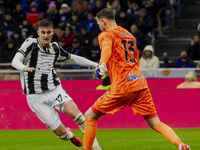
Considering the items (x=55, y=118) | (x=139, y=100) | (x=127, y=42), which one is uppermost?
(x=127, y=42)

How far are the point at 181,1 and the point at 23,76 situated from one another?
12.2 m

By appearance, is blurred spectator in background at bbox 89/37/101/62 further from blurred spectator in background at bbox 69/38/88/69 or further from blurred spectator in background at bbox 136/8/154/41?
blurred spectator in background at bbox 136/8/154/41

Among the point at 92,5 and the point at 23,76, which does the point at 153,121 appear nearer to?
the point at 23,76

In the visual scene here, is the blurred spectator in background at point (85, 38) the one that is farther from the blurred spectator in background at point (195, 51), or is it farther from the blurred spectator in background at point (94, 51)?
the blurred spectator in background at point (195, 51)

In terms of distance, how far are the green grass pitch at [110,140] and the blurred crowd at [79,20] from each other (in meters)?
4.07

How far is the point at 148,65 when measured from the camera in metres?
13.0

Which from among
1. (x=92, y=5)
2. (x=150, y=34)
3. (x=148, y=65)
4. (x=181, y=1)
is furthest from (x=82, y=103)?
(x=181, y=1)

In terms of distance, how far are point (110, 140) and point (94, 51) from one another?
20.3 ft

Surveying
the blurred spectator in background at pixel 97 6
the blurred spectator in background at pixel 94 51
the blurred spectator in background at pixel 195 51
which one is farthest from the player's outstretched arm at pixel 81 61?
the blurred spectator in background at pixel 97 6

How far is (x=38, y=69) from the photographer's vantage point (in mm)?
7309

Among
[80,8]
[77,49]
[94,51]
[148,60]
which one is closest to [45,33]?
[148,60]

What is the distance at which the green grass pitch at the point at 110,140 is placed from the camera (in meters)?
7.77

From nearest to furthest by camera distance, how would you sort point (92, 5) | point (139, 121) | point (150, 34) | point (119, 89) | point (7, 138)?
point (119, 89), point (7, 138), point (139, 121), point (150, 34), point (92, 5)

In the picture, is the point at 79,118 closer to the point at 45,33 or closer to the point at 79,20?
the point at 45,33
